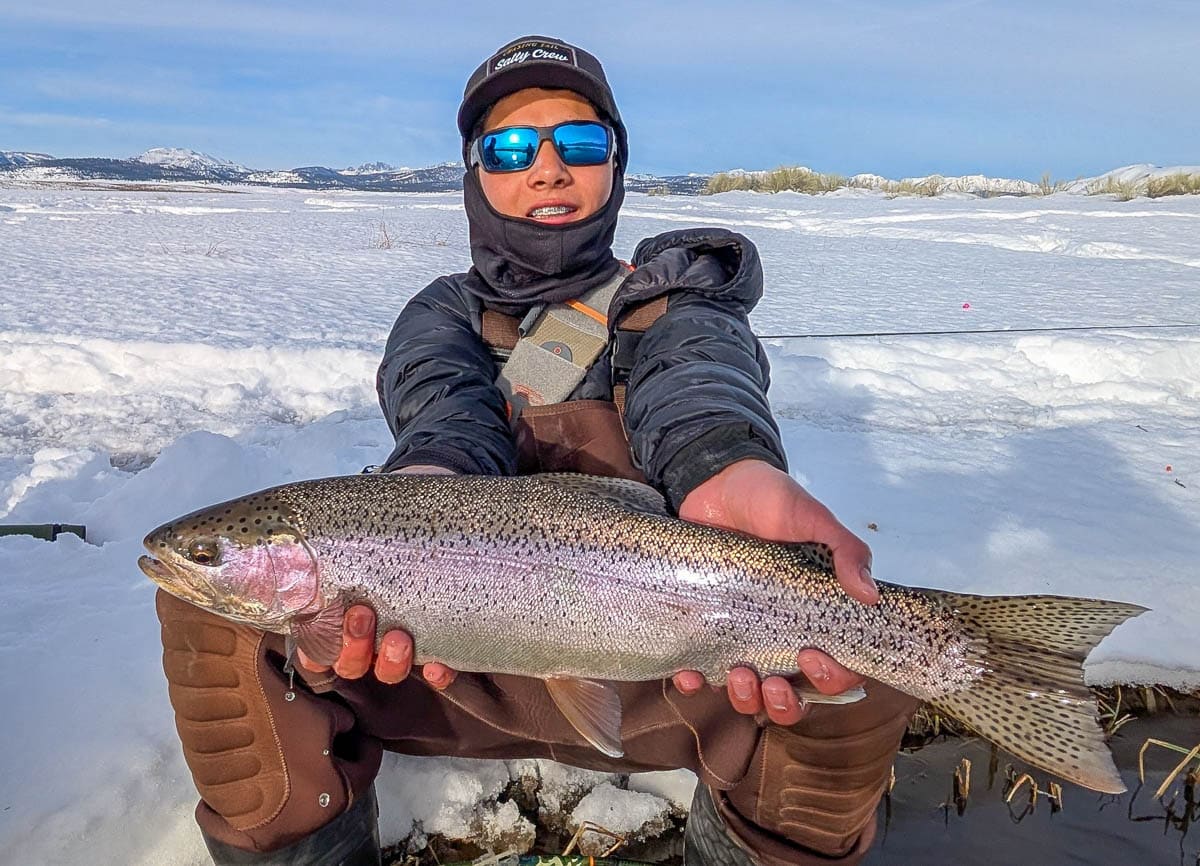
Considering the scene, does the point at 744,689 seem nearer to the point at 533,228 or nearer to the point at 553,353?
the point at 553,353

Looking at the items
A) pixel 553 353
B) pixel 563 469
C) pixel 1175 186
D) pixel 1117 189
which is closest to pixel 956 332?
pixel 553 353

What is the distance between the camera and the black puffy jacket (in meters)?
2.14

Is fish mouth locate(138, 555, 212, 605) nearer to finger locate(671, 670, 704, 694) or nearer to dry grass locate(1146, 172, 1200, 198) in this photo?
finger locate(671, 670, 704, 694)

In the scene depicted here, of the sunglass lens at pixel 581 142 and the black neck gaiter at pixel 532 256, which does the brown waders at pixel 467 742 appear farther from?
the sunglass lens at pixel 581 142

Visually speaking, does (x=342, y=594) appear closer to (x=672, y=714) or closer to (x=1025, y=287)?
(x=672, y=714)

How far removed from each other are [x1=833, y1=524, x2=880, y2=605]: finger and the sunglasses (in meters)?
1.70

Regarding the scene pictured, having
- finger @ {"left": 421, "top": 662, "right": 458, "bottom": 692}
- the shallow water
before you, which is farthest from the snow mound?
Result: finger @ {"left": 421, "top": 662, "right": 458, "bottom": 692}

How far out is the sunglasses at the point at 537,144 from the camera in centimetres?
276

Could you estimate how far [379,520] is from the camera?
74.1 inches

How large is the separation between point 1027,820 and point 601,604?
1.65 metres

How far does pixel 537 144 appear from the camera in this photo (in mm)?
2770

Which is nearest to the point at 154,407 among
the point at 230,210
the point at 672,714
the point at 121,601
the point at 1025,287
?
the point at 121,601

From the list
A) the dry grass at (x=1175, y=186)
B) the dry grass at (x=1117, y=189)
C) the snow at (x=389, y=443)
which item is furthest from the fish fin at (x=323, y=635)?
the dry grass at (x=1175, y=186)

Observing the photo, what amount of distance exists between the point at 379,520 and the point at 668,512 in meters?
0.76
